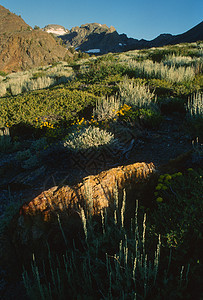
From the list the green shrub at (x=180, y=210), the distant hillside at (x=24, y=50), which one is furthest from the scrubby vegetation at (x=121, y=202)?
the distant hillside at (x=24, y=50)

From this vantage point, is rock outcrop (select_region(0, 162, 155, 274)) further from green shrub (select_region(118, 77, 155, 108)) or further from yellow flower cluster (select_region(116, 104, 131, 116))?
green shrub (select_region(118, 77, 155, 108))

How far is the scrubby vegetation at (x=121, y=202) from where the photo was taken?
1492 mm

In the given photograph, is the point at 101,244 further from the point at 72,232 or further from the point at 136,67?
the point at 136,67

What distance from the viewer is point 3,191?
3.54 meters

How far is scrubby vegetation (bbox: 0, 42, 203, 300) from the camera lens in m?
1.49

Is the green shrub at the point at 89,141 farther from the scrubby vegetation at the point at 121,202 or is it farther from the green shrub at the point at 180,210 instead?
the green shrub at the point at 180,210

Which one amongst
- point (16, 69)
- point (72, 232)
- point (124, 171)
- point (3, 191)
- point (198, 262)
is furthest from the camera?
point (16, 69)

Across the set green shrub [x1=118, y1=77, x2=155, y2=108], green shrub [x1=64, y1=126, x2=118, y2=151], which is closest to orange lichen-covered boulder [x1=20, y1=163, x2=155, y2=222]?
green shrub [x1=64, y1=126, x2=118, y2=151]

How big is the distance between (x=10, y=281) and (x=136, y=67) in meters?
9.93

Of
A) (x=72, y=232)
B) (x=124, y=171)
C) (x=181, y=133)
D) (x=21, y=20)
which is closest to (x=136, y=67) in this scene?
(x=181, y=133)

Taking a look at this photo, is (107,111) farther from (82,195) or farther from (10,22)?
(10,22)

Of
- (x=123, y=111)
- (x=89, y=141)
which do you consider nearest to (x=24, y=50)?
(x=123, y=111)

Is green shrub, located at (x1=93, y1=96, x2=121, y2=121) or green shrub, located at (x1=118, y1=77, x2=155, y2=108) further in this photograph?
green shrub, located at (x1=118, y1=77, x2=155, y2=108)

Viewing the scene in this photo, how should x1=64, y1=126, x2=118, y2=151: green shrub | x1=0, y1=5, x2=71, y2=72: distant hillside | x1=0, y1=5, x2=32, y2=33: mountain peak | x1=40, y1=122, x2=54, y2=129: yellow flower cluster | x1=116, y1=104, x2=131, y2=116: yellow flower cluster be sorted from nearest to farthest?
x1=64, y1=126, x2=118, y2=151: green shrub → x1=116, y1=104, x2=131, y2=116: yellow flower cluster → x1=40, y1=122, x2=54, y2=129: yellow flower cluster → x1=0, y1=5, x2=71, y2=72: distant hillside → x1=0, y1=5, x2=32, y2=33: mountain peak
